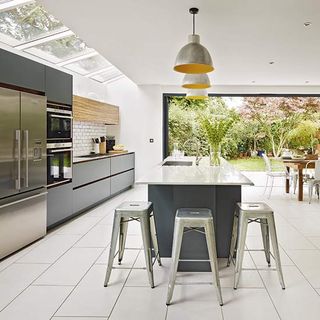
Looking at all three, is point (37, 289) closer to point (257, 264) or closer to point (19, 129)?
point (19, 129)

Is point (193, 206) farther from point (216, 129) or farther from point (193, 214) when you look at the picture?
point (216, 129)

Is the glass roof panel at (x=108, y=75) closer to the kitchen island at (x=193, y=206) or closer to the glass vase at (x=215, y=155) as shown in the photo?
the glass vase at (x=215, y=155)

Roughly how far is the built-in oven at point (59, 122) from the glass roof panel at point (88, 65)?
2.07 m

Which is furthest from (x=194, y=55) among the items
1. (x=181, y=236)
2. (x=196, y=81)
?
(x=181, y=236)

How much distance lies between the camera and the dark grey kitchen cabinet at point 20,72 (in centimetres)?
353

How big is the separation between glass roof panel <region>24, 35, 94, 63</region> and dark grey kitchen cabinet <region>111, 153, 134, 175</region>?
2.15 metres

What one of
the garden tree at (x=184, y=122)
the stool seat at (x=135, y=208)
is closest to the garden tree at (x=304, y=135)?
the garden tree at (x=184, y=122)

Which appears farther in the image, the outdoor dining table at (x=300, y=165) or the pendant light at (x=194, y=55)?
the outdoor dining table at (x=300, y=165)

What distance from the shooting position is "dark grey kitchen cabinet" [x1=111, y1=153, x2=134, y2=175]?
7289mm

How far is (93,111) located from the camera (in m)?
7.08

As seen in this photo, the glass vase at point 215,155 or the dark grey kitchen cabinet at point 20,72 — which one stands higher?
the dark grey kitchen cabinet at point 20,72

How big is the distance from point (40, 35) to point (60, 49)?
2.83 feet

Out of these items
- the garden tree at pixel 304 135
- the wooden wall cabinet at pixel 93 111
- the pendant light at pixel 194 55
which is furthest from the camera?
the garden tree at pixel 304 135

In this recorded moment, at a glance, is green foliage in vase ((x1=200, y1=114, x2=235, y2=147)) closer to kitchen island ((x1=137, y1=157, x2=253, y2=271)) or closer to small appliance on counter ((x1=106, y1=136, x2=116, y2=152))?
kitchen island ((x1=137, y1=157, x2=253, y2=271))
